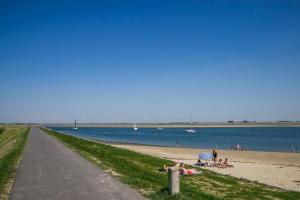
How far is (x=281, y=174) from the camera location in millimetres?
25344

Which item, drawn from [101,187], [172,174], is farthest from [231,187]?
[101,187]

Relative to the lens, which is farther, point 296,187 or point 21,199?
point 296,187

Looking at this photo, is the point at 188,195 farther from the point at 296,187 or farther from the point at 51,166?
the point at 51,166

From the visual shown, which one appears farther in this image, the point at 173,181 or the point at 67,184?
the point at 67,184

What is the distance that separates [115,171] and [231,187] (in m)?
6.84

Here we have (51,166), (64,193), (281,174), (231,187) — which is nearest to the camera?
(64,193)

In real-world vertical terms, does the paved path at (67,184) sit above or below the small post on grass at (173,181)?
below

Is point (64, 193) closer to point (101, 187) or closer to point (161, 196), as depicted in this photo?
point (101, 187)

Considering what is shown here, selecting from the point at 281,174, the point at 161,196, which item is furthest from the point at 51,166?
the point at 281,174

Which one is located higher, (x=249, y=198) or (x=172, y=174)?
(x=172, y=174)

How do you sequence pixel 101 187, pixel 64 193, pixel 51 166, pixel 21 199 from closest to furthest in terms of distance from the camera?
pixel 21 199, pixel 64 193, pixel 101 187, pixel 51 166

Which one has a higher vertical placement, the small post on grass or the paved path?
the small post on grass

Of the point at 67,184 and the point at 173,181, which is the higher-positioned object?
the point at 173,181

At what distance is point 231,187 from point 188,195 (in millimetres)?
4159
